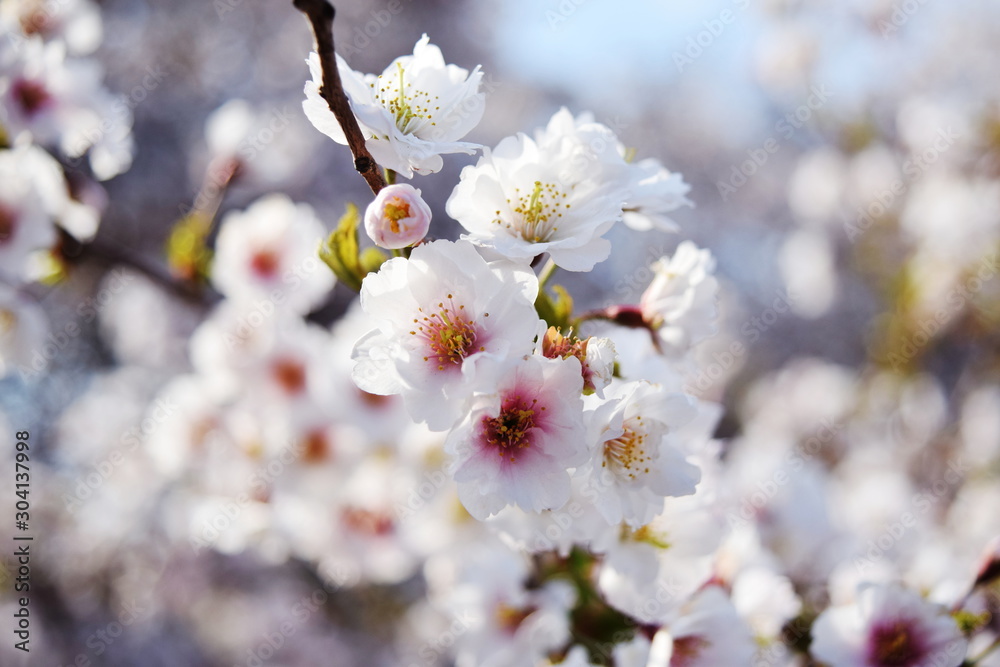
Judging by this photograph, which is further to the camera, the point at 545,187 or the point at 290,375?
the point at 290,375

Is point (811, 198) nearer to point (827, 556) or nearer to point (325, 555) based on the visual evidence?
point (827, 556)

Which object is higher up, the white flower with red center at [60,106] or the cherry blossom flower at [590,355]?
the cherry blossom flower at [590,355]
